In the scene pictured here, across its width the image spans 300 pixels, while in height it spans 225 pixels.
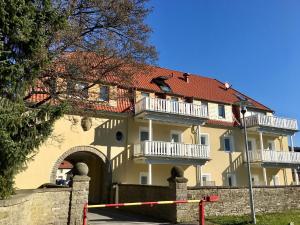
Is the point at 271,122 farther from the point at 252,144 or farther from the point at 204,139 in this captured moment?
the point at 204,139

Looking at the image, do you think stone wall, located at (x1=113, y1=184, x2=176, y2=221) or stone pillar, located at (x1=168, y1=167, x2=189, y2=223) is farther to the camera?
stone wall, located at (x1=113, y1=184, x2=176, y2=221)

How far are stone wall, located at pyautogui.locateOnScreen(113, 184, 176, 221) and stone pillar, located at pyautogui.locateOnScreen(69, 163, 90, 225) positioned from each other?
4.07 m

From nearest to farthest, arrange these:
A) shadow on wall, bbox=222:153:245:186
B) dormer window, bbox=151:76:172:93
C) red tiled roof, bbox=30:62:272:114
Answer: red tiled roof, bbox=30:62:272:114 → dormer window, bbox=151:76:172:93 → shadow on wall, bbox=222:153:245:186

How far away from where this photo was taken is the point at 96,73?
47.8 ft

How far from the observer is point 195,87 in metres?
28.6

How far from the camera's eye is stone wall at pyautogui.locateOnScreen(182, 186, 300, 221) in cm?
1512

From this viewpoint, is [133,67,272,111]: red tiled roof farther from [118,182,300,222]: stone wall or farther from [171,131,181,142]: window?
[118,182,300,222]: stone wall

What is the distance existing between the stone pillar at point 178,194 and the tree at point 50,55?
5023mm

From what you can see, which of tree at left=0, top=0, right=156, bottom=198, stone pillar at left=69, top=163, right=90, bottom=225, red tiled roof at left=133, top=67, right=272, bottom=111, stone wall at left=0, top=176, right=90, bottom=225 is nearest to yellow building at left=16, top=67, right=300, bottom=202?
red tiled roof at left=133, top=67, right=272, bottom=111

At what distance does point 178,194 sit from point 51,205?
548cm

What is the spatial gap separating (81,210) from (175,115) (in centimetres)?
1200

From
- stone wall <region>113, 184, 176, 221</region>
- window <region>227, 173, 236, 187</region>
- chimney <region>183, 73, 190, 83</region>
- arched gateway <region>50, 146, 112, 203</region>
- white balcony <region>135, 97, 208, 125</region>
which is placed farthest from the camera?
chimney <region>183, 73, 190, 83</region>

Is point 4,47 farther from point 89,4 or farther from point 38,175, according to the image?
point 38,175

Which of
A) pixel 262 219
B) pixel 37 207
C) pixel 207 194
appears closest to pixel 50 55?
pixel 37 207
